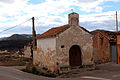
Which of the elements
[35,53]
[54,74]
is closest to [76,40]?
[54,74]

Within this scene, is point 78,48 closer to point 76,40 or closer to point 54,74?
point 76,40

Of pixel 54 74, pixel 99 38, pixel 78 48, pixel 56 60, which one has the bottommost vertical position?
pixel 54 74

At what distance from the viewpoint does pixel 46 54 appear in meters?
15.7

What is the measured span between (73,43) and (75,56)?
1.45 meters

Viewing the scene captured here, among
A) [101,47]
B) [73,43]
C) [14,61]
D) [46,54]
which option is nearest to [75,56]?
[73,43]

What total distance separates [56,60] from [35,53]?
5.49 m

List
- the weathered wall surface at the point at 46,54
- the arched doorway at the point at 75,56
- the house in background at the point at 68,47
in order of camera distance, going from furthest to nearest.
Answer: the arched doorway at the point at 75,56 → the weathered wall surface at the point at 46,54 → the house in background at the point at 68,47

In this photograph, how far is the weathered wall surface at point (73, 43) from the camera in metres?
14.0

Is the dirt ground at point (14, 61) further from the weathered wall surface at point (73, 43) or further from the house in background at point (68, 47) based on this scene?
the weathered wall surface at point (73, 43)

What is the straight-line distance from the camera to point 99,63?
20.7 m

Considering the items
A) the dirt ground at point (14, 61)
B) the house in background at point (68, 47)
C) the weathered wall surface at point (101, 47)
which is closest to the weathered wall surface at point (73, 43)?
the house in background at point (68, 47)

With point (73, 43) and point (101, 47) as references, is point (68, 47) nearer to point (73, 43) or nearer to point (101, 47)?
point (73, 43)

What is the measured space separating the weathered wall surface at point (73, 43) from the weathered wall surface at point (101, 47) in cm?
537

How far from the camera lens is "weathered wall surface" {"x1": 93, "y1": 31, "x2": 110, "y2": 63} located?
2083 cm
